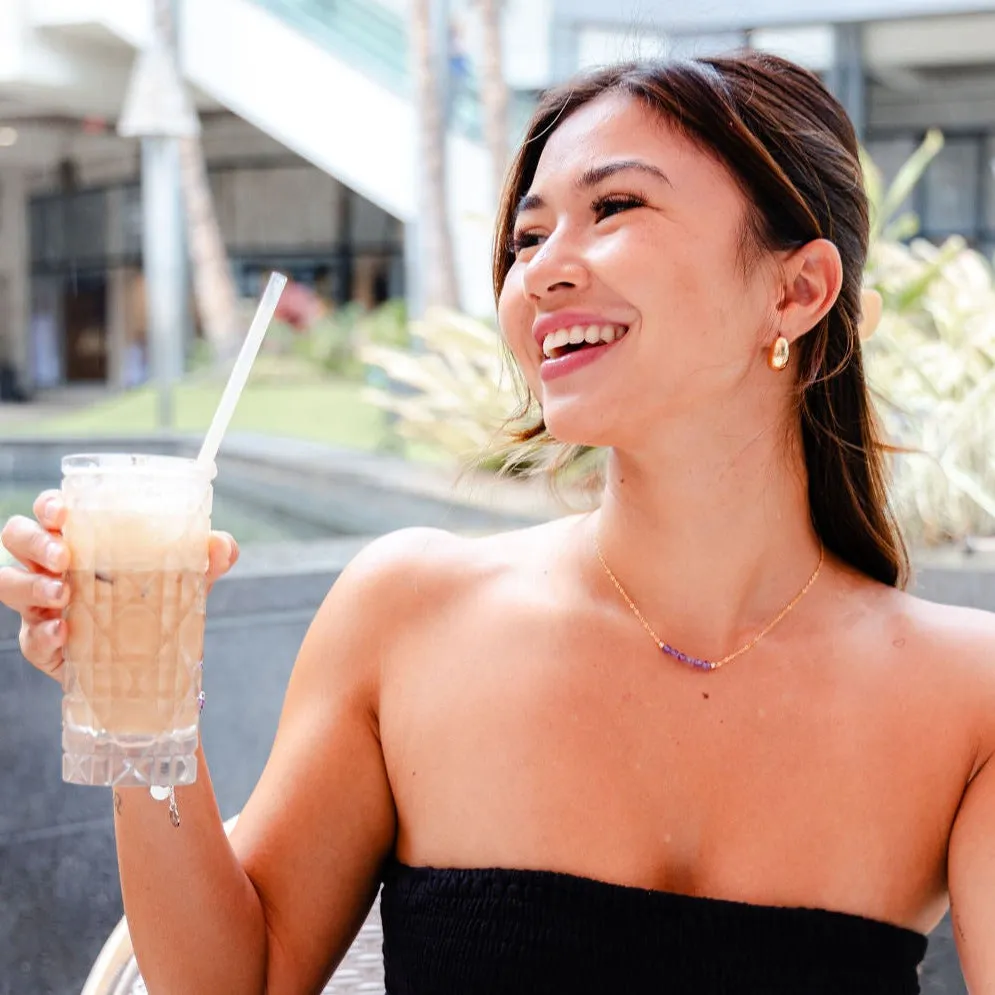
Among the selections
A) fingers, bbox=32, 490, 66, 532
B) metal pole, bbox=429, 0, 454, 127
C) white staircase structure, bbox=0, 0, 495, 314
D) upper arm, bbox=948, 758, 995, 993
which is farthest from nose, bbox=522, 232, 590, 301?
metal pole, bbox=429, 0, 454, 127

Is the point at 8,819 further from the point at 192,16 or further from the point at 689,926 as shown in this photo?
the point at 192,16

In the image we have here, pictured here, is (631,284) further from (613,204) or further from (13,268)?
(13,268)

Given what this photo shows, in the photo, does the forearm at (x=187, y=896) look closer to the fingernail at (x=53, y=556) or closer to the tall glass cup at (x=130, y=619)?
the tall glass cup at (x=130, y=619)

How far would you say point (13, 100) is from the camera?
6.70 metres

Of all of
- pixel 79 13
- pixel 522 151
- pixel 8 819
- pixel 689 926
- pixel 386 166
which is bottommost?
pixel 8 819

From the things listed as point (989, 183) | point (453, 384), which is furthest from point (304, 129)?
point (453, 384)

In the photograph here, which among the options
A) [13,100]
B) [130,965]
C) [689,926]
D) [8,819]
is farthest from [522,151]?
[13,100]

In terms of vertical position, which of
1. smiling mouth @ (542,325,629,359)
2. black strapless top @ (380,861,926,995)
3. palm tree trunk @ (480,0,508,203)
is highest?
palm tree trunk @ (480,0,508,203)

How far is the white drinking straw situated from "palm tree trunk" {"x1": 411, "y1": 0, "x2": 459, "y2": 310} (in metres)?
6.37

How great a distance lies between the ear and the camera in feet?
4.48

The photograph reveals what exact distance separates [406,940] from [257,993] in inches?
6.1

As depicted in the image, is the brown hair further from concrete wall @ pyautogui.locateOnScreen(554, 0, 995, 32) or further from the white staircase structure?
concrete wall @ pyautogui.locateOnScreen(554, 0, 995, 32)

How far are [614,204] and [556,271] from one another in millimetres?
97

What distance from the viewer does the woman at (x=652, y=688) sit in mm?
1248
